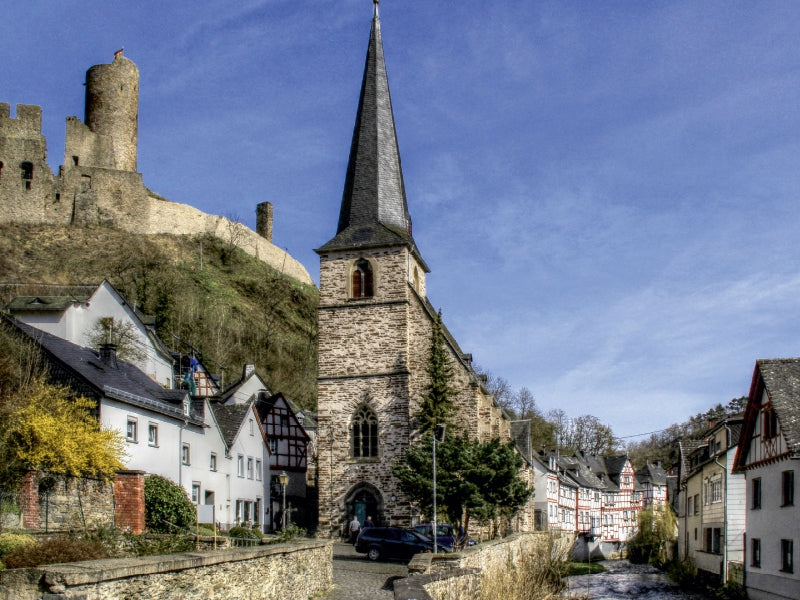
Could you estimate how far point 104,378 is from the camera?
29.2 metres

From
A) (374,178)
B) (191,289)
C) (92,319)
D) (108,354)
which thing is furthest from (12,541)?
(191,289)

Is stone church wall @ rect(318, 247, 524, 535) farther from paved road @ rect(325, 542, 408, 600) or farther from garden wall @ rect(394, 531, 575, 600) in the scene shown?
garden wall @ rect(394, 531, 575, 600)

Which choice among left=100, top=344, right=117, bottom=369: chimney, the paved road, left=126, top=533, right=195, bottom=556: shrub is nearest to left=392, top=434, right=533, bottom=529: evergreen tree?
the paved road

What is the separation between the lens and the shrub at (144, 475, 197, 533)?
2702cm

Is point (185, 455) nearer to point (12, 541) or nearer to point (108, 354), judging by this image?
point (108, 354)

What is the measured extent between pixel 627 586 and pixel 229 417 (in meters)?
18.0

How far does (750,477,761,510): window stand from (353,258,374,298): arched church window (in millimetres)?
17542

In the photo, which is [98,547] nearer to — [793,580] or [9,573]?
[9,573]

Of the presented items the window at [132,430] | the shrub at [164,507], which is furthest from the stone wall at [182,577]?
the window at [132,430]

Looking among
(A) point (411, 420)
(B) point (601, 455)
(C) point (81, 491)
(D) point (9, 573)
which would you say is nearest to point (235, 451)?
(A) point (411, 420)

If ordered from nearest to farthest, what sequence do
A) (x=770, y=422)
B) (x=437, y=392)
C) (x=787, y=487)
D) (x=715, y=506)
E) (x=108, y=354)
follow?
(x=787, y=487)
(x=770, y=422)
(x=108, y=354)
(x=715, y=506)
(x=437, y=392)

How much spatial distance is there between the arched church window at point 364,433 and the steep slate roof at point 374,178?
7.13m

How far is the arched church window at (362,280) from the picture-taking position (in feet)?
131

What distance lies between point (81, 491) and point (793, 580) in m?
18.2
